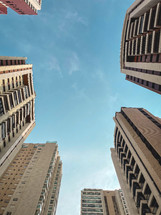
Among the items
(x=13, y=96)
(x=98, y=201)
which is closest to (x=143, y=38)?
(x=13, y=96)

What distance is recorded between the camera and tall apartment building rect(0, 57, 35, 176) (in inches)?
1342

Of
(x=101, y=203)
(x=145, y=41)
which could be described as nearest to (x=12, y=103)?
(x=145, y=41)

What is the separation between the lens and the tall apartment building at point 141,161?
119 ft

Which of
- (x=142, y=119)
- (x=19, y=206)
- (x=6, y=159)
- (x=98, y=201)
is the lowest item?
(x=98, y=201)

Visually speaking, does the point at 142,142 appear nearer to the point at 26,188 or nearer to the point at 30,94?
the point at 30,94

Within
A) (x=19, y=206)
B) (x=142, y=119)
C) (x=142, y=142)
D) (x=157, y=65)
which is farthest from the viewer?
(x=142, y=119)

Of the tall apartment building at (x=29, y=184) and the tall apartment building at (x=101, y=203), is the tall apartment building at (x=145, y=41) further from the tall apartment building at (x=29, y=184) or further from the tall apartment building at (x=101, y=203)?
the tall apartment building at (x=101, y=203)

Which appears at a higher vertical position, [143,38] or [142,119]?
[143,38]

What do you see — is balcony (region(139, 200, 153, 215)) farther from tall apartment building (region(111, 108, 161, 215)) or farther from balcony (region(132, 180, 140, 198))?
balcony (region(132, 180, 140, 198))

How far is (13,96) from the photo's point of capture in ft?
123

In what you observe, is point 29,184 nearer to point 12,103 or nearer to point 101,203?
point 12,103

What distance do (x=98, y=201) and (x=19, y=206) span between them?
55.5m

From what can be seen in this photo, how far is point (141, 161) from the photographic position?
138ft

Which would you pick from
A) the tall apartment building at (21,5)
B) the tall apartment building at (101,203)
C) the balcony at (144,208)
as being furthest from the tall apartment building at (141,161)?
the tall apartment building at (21,5)
